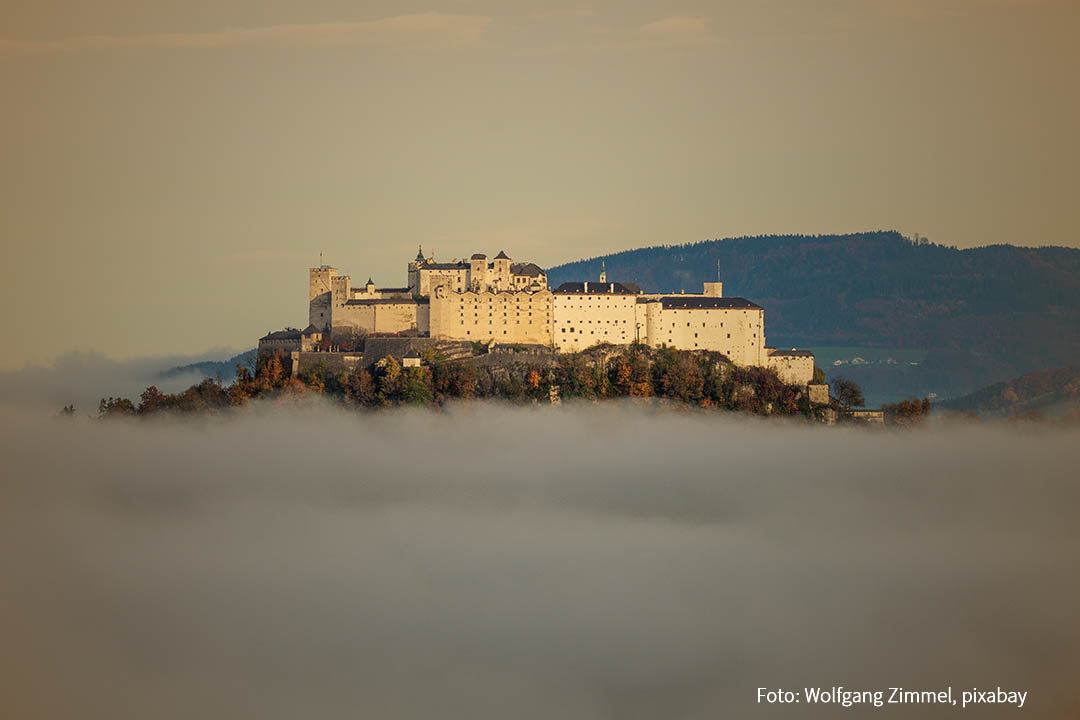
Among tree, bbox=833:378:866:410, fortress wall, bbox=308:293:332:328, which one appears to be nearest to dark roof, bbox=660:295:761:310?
tree, bbox=833:378:866:410

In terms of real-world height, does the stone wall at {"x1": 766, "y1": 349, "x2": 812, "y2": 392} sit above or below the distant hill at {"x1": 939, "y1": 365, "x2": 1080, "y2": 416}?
above

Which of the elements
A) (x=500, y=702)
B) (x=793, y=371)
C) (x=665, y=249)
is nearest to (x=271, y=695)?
(x=500, y=702)

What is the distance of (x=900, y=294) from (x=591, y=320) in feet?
239

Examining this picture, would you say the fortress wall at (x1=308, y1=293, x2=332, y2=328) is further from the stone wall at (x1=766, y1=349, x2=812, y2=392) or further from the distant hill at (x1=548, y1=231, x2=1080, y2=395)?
the distant hill at (x1=548, y1=231, x2=1080, y2=395)

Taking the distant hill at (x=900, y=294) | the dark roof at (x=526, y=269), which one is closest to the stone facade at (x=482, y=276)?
the dark roof at (x=526, y=269)

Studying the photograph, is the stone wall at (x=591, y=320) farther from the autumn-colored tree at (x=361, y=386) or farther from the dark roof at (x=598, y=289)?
the autumn-colored tree at (x=361, y=386)

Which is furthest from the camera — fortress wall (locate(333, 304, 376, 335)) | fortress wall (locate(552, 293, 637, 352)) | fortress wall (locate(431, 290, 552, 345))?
fortress wall (locate(333, 304, 376, 335))

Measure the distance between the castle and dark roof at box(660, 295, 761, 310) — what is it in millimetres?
47

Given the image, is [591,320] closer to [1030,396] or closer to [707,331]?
[707,331]

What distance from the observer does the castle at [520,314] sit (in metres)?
68.6

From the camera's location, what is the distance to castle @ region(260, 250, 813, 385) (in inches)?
2699

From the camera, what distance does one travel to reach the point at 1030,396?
98.5m

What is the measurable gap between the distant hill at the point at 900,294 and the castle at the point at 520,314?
3825 centimetres

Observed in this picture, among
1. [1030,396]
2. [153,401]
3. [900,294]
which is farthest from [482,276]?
[900,294]
